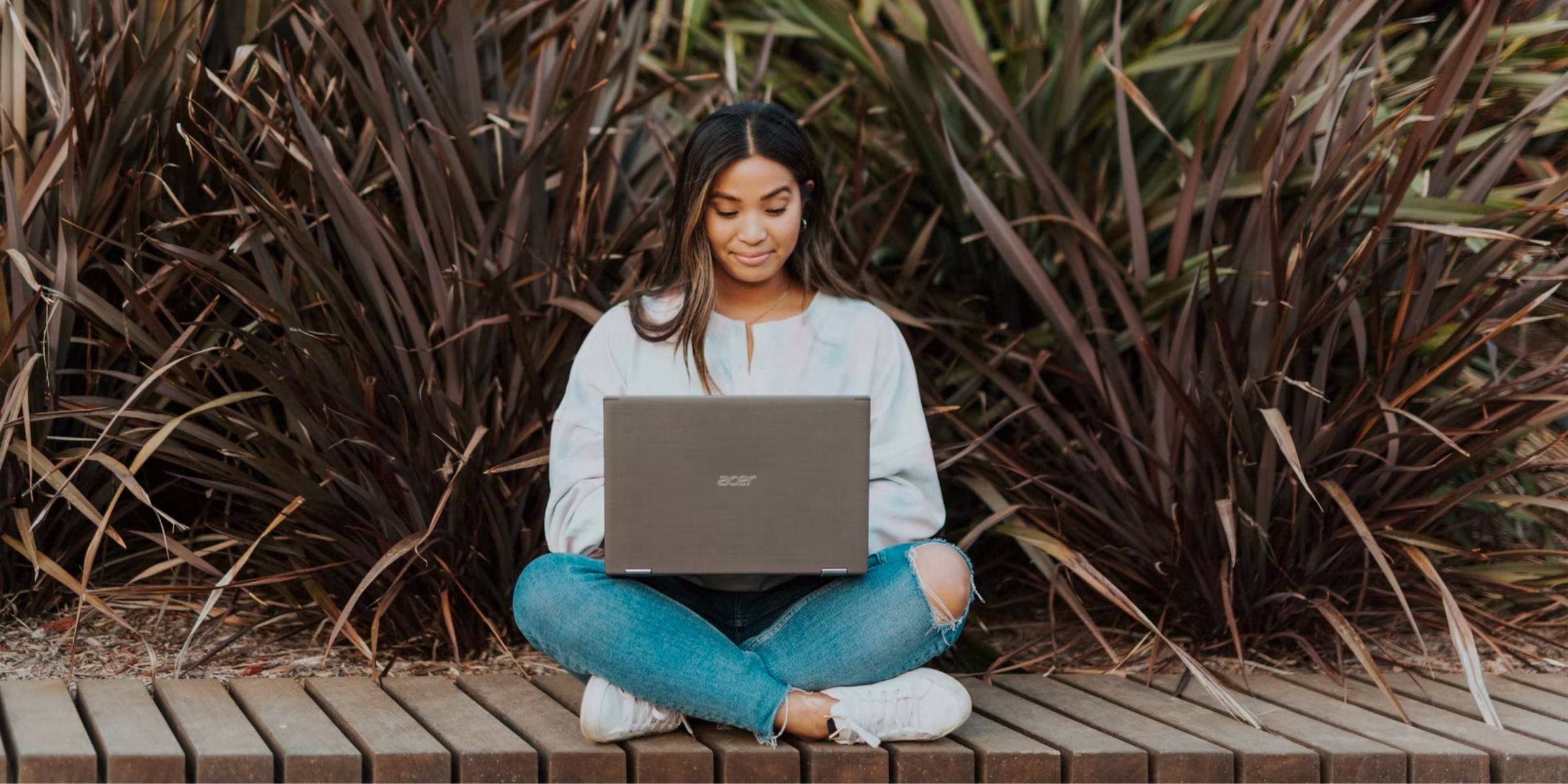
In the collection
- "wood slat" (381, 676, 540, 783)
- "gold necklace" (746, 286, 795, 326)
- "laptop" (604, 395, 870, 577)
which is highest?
"gold necklace" (746, 286, 795, 326)

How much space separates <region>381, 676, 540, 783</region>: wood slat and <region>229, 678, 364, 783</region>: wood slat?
13 centimetres

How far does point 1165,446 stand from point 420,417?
1.32 meters

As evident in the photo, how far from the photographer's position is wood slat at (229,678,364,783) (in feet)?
7.16

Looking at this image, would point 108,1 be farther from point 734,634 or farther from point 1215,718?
point 1215,718

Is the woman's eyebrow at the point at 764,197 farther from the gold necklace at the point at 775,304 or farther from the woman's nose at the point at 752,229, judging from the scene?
the gold necklace at the point at 775,304

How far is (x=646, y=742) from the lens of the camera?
231 centimetres

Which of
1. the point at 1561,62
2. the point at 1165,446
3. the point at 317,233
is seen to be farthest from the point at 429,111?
the point at 1561,62

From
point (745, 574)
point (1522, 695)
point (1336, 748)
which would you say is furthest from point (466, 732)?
point (1522, 695)

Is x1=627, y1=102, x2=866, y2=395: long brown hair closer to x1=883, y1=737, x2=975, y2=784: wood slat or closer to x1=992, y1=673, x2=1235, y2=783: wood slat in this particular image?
x1=883, y1=737, x2=975, y2=784: wood slat

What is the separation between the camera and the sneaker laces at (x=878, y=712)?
2312 millimetres

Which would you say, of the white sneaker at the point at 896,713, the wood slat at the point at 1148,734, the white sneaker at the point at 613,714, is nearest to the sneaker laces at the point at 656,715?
the white sneaker at the point at 613,714

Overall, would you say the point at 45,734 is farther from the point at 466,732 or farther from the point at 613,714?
the point at 613,714

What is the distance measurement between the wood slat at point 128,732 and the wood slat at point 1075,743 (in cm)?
121

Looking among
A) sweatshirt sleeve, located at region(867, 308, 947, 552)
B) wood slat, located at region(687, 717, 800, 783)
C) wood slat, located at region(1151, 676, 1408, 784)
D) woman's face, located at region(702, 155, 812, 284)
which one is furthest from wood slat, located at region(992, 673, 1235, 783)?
woman's face, located at region(702, 155, 812, 284)
